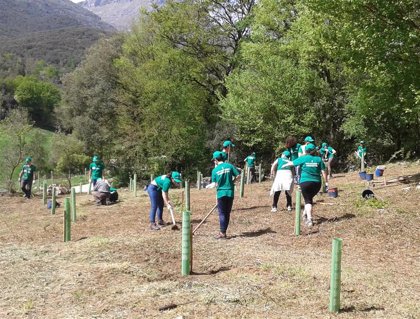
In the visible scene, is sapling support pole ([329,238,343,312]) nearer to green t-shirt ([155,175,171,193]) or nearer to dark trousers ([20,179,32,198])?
green t-shirt ([155,175,171,193])

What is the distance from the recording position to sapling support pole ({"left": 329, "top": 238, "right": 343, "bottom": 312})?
5.54 meters

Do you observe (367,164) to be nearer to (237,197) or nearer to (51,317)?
(237,197)

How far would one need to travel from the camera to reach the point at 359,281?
6945mm

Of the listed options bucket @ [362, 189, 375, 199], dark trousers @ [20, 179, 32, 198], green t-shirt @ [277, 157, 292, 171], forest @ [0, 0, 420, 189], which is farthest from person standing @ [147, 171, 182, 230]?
dark trousers @ [20, 179, 32, 198]

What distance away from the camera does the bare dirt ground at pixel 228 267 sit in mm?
6145

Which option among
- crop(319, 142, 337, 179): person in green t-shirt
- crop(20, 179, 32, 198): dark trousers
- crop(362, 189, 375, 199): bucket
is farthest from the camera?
crop(20, 179, 32, 198): dark trousers

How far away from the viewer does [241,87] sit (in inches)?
1094

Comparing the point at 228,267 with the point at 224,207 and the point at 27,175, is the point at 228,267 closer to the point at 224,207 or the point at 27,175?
the point at 224,207

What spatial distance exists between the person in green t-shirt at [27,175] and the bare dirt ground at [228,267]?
7322 millimetres

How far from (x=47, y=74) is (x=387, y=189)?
133 meters

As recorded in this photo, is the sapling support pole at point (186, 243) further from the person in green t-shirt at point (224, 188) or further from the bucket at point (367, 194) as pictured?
the bucket at point (367, 194)

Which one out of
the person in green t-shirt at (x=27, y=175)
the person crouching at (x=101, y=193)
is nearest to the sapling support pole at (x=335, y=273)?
the person crouching at (x=101, y=193)

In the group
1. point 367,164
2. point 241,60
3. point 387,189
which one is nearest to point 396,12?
point 387,189

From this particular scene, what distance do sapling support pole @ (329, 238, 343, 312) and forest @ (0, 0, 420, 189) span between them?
979 cm
